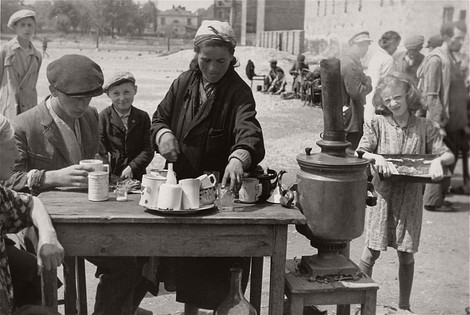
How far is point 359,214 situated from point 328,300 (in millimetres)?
431

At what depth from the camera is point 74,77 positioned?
302 centimetres

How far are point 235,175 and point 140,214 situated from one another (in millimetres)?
499

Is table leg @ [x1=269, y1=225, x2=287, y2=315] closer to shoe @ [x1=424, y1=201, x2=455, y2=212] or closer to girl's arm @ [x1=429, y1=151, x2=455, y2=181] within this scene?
girl's arm @ [x1=429, y1=151, x2=455, y2=181]

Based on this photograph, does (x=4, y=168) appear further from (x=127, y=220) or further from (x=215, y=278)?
(x=215, y=278)

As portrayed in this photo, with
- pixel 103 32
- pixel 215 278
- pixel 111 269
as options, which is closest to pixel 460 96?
pixel 215 278

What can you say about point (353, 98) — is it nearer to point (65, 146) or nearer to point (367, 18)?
point (65, 146)

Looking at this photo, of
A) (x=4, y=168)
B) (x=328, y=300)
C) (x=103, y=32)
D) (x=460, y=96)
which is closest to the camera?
(x=460, y=96)

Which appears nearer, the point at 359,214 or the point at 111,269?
the point at 359,214

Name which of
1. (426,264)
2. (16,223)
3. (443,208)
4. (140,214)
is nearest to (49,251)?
(16,223)

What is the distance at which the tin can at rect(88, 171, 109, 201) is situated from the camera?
2719 mm

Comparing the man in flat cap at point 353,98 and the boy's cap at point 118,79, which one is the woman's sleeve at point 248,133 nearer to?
the boy's cap at point 118,79

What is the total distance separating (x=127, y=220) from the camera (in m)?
2.49

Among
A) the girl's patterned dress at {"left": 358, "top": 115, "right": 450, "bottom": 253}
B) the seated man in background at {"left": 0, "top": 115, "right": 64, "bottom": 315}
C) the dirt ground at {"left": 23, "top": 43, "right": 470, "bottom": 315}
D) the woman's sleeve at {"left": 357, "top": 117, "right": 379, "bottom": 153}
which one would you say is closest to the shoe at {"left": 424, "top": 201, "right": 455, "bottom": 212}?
the dirt ground at {"left": 23, "top": 43, "right": 470, "bottom": 315}

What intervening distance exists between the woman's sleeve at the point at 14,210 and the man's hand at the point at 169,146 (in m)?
0.79
